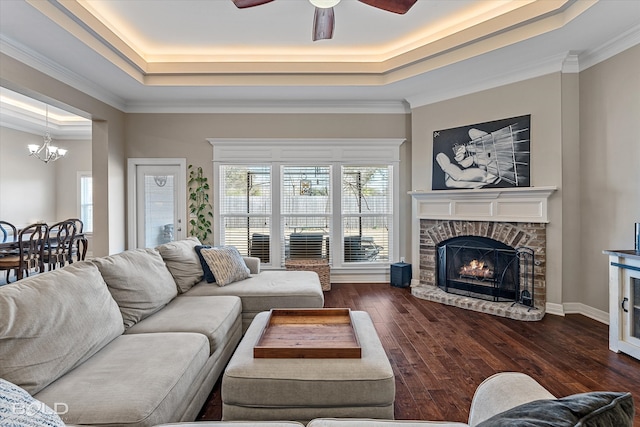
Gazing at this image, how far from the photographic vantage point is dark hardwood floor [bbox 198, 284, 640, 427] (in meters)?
2.12

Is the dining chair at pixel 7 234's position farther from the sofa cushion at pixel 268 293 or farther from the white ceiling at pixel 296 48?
the sofa cushion at pixel 268 293

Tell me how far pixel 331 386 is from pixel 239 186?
406 centimetres

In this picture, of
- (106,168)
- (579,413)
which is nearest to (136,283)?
(579,413)

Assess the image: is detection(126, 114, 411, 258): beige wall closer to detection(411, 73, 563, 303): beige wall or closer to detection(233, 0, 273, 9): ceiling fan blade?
detection(411, 73, 563, 303): beige wall

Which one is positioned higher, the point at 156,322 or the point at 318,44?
the point at 318,44

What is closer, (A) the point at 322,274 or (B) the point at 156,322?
(B) the point at 156,322

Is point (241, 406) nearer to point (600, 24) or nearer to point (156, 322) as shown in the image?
point (156, 322)

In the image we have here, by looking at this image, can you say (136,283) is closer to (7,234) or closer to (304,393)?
(304,393)

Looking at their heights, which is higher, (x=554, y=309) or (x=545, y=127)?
(x=545, y=127)

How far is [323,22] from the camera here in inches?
114

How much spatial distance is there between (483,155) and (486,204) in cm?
62

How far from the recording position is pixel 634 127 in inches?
125

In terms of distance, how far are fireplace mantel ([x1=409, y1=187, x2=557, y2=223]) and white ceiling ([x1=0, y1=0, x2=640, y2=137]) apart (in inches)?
52.9

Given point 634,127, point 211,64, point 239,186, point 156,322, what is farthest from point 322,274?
point 634,127
